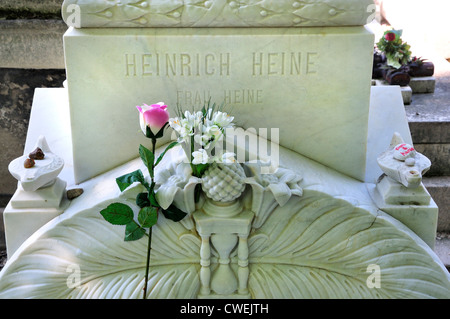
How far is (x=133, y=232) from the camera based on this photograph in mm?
2793

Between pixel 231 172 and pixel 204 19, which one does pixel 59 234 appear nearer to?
pixel 231 172

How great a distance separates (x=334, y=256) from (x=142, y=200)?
84 centimetres

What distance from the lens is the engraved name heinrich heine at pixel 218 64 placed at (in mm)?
2990

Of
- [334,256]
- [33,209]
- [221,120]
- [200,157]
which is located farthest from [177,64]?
[334,256]

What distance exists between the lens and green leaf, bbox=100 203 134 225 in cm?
277

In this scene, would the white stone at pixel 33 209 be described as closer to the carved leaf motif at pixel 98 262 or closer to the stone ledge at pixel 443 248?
the carved leaf motif at pixel 98 262

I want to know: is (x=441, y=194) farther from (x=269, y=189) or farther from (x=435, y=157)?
(x=269, y=189)

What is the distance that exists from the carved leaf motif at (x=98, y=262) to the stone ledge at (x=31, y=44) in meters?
1.87

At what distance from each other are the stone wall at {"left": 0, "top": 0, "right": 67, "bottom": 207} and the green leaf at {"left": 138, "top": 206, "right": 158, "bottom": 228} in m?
1.99

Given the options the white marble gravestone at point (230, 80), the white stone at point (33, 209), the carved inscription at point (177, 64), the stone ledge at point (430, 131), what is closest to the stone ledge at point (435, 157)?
the stone ledge at point (430, 131)

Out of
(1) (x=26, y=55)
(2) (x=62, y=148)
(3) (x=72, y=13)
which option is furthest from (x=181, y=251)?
(1) (x=26, y=55)

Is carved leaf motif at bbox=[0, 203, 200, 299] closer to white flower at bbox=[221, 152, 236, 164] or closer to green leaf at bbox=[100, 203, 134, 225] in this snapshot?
green leaf at bbox=[100, 203, 134, 225]

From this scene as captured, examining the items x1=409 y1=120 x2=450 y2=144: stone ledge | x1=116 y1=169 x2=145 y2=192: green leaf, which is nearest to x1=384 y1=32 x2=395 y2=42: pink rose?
x1=409 y1=120 x2=450 y2=144: stone ledge
